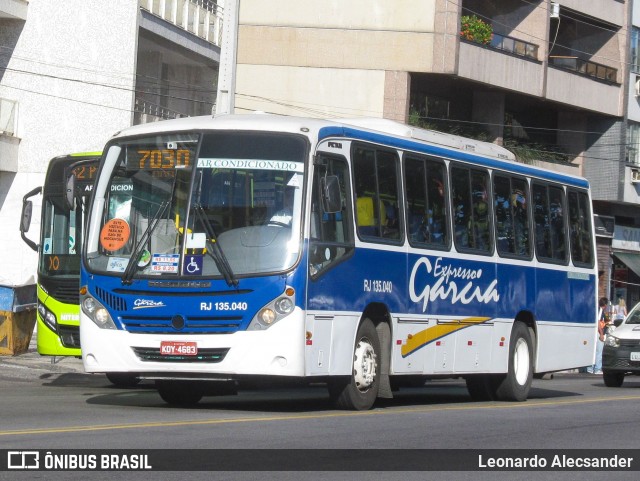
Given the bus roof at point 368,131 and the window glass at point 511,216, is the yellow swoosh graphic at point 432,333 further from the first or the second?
the bus roof at point 368,131

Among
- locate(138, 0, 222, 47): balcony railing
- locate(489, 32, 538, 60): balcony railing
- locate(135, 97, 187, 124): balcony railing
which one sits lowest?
locate(135, 97, 187, 124): balcony railing

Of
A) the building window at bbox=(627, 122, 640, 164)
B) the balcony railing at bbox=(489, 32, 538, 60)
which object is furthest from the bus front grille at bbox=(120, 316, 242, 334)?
the building window at bbox=(627, 122, 640, 164)

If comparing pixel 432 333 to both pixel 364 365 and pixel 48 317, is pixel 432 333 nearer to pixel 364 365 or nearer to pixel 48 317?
pixel 364 365

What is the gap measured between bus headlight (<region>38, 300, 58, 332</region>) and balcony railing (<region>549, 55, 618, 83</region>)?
31.6 metres

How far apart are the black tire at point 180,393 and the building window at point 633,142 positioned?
37912mm

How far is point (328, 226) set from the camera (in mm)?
14656

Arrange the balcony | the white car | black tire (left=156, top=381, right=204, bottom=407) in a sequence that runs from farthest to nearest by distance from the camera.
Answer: the balcony, the white car, black tire (left=156, top=381, right=204, bottom=407)

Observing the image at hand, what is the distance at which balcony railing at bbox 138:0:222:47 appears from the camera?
3677cm

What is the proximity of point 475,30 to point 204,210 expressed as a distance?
31493 millimetres

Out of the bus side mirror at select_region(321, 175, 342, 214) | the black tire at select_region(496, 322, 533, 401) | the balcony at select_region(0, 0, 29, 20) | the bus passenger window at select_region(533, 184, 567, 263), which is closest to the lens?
the bus side mirror at select_region(321, 175, 342, 214)

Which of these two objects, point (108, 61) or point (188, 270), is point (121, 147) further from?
point (108, 61)

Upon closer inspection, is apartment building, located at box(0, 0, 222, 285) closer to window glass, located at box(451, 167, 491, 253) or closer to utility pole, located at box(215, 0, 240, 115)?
utility pole, located at box(215, 0, 240, 115)

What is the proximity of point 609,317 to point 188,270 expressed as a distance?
76.0ft

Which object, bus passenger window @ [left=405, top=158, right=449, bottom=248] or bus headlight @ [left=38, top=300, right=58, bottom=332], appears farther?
bus headlight @ [left=38, top=300, right=58, bottom=332]
